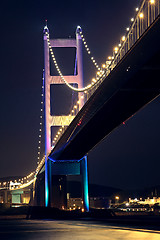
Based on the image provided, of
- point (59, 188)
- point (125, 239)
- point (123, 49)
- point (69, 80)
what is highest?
point (69, 80)

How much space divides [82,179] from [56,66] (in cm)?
1251

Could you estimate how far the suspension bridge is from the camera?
18922 millimetres

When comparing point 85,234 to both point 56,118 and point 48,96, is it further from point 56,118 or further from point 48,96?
point 48,96

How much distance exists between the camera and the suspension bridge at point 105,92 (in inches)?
745

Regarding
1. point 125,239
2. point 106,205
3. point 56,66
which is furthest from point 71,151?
point 106,205

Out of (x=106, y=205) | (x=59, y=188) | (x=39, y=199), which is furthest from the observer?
(x=106, y=205)

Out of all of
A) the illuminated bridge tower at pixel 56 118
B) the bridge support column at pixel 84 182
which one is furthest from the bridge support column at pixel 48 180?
the bridge support column at pixel 84 182

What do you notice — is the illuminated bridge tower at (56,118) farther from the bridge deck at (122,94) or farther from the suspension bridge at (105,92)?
the bridge deck at (122,94)

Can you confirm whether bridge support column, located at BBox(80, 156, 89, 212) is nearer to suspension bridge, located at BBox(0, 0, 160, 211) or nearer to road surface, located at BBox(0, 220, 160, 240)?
suspension bridge, located at BBox(0, 0, 160, 211)

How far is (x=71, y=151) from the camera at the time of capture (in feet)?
135

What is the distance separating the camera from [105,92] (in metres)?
25.4

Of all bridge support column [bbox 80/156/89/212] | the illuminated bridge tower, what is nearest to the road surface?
bridge support column [bbox 80/156/89/212]

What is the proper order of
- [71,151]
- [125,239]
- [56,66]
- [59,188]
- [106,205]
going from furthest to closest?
[106,205] < [59,188] < [56,66] < [71,151] < [125,239]

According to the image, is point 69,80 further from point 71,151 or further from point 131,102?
point 131,102
